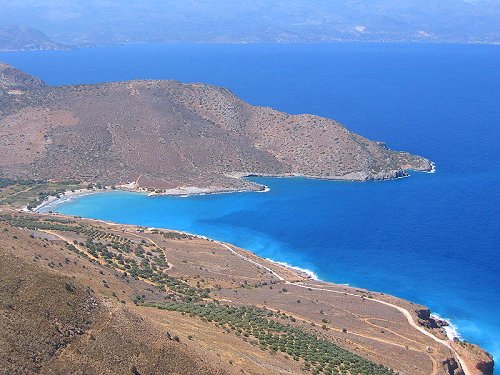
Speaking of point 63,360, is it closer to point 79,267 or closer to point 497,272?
point 79,267

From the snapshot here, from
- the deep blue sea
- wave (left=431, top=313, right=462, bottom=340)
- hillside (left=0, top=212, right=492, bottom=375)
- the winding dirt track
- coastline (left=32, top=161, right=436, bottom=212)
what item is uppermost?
hillside (left=0, top=212, right=492, bottom=375)

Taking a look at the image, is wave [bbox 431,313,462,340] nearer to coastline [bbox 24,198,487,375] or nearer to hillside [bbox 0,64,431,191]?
coastline [bbox 24,198,487,375]

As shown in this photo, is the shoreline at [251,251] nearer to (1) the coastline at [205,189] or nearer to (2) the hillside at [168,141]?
(1) the coastline at [205,189]

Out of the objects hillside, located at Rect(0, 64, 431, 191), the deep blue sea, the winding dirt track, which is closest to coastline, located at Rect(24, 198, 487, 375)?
the winding dirt track

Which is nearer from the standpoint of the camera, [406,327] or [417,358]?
[417,358]

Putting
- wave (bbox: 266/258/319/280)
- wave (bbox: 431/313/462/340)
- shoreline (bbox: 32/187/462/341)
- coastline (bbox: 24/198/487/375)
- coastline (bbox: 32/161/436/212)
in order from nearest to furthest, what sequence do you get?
coastline (bbox: 24/198/487/375) → wave (bbox: 431/313/462/340) → shoreline (bbox: 32/187/462/341) → wave (bbox: 266/258/319/280) → coastline (bbox: 32/161/436/212)

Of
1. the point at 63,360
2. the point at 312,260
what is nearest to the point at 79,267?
the point at 63,360

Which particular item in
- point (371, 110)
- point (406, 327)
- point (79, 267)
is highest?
point (79, 267)

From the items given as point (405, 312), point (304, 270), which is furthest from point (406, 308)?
point (304, 270)
